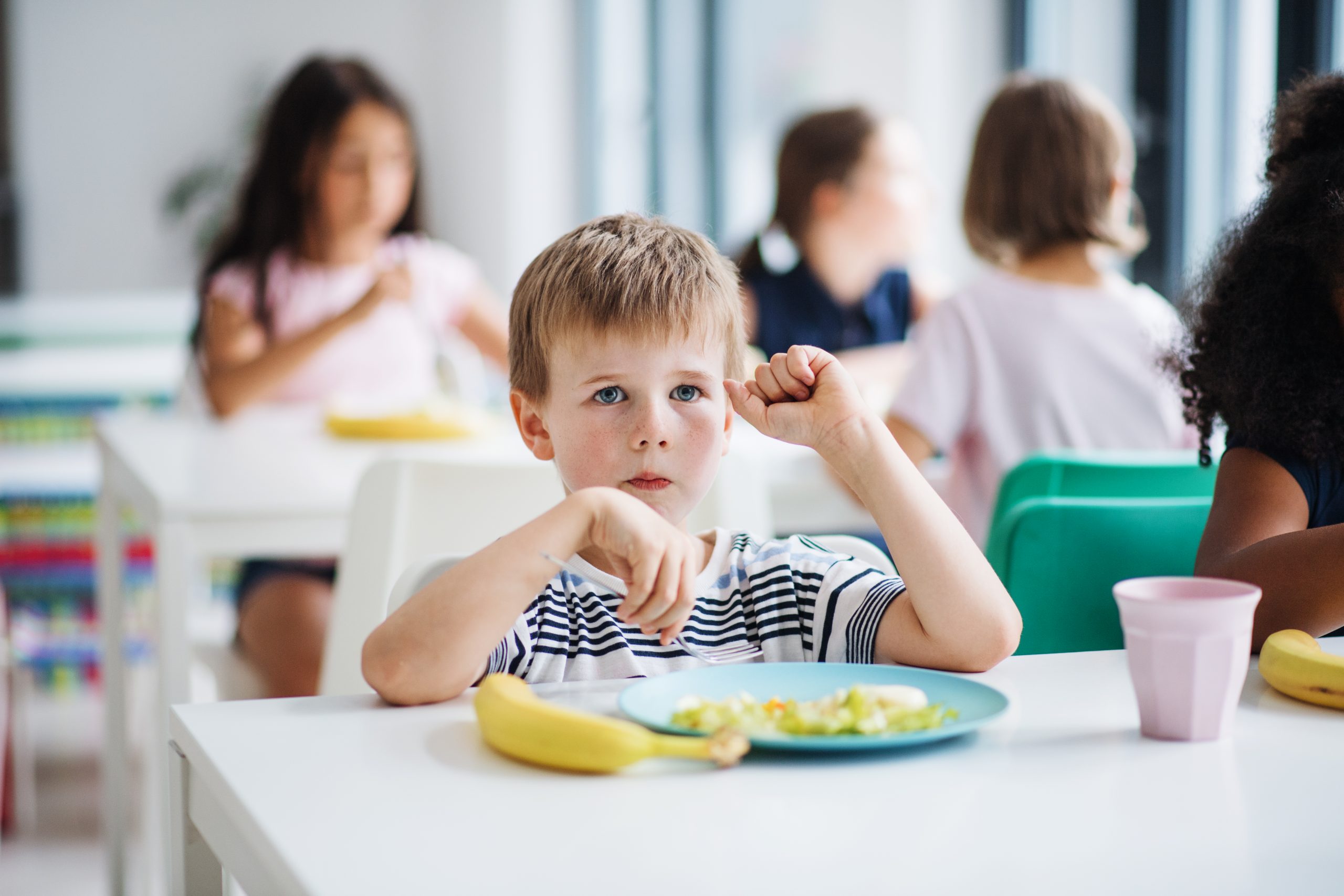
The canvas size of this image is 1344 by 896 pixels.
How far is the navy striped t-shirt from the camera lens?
101cm

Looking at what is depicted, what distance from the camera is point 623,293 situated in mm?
1047

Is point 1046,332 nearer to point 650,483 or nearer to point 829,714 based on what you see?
point 650,483

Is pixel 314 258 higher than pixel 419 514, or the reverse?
pixel 314 258

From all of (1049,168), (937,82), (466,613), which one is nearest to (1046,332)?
(1049,168)

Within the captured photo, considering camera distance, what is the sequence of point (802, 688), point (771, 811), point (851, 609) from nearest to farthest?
point (771, 811)
point (802, 688)
point (851, 609)

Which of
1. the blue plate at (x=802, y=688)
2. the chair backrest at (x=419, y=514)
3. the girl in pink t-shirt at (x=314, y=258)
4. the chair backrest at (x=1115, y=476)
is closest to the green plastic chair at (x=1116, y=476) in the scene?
the chair backrest at (x=1115, y=476)

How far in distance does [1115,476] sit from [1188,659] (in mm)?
726

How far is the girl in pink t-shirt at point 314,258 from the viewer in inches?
98.8

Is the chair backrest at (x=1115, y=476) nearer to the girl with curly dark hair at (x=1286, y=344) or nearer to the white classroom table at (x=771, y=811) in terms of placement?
the girl with curly dark hair at (x=1286, y=344)

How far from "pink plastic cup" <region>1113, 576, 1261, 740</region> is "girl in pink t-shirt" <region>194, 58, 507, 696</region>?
1822 millimetres

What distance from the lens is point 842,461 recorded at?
3.14 ft

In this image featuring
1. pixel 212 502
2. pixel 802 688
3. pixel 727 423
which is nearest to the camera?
pixel 802 688

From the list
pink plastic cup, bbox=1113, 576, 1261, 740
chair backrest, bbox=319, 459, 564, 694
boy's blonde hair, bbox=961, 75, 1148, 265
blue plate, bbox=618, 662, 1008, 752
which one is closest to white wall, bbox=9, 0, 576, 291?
boy's blonde hair, bbox=961, 75, 1148, 265

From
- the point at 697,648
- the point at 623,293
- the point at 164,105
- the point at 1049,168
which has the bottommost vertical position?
the point at 697,648
